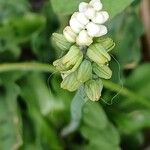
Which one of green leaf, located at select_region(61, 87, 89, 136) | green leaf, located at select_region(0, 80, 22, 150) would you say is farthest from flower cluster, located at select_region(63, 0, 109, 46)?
green leaf, located at select_region(0, 80, 22, 150)

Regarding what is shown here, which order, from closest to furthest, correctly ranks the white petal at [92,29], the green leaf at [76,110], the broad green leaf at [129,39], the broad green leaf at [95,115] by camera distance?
the white petal at [92,29]
the green leaf at [76,110]
the broad green leaf at [95,115]
the broad green leaf at [129,39]

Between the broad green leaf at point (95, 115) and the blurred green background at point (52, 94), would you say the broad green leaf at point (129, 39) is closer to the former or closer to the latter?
the blurred green background at point (52, 94)

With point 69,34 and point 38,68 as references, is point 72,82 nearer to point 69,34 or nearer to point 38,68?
point 69,34

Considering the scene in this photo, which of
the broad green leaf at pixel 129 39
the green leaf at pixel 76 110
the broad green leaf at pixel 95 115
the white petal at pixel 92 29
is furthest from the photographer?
the broad green leaf at pixel 129 39

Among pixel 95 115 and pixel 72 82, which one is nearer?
pixel 72 82

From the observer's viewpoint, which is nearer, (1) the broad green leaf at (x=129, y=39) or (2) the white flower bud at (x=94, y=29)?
(2) the white flower bud at (x=94, y=29)

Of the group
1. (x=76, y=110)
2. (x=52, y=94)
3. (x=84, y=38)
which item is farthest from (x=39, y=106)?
(x=84, y=38)

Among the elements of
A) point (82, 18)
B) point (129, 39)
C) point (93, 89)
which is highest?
point (82, 18)

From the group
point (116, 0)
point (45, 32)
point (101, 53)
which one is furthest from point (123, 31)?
point (101, 53)

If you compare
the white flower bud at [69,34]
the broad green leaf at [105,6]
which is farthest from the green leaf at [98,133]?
the white flower bud at [69,34]
